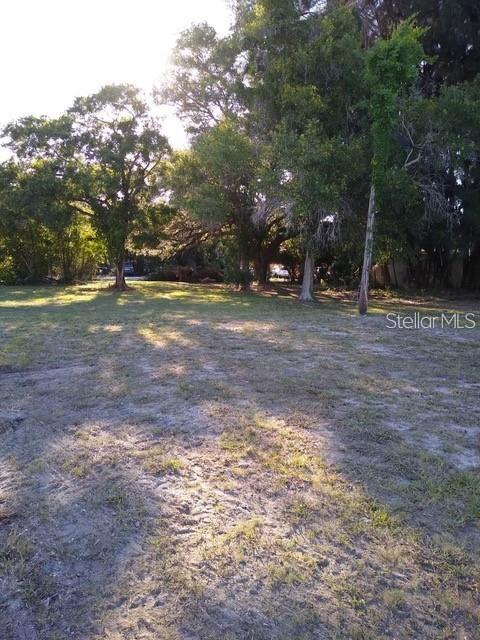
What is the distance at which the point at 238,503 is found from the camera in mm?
2393

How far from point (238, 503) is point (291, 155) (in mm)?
9785

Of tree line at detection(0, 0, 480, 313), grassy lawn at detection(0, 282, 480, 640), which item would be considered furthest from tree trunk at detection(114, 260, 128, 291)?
grassy lawn at detection(0, 282, 480, 640)

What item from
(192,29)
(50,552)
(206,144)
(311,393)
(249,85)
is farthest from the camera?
(192,29)

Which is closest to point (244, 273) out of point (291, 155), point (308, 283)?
point (308, 283)

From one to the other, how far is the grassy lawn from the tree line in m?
7.39

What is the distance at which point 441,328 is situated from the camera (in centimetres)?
869

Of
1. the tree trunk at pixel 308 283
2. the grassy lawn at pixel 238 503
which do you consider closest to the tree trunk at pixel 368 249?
the tree trunk at pixel 308 283

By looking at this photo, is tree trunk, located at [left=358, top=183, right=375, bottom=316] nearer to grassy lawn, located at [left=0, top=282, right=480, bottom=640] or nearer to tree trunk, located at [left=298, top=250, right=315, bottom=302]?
tree trunk, located at [left=298, top=250, right=315, bottom=302]

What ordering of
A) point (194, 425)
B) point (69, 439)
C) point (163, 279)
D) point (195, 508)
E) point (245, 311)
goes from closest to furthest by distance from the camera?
point (195, 508) → point (69, 439) → point (194, 425) → point (245, 311) → point (163, 279)

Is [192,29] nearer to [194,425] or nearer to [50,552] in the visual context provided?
[194,425]

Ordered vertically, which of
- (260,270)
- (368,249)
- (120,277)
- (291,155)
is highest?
(291,155)

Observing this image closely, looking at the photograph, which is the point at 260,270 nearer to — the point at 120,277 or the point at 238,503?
the point at 120,277

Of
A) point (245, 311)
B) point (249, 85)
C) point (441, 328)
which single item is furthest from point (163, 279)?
point (441, 328)

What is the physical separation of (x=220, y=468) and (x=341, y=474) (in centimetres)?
70
